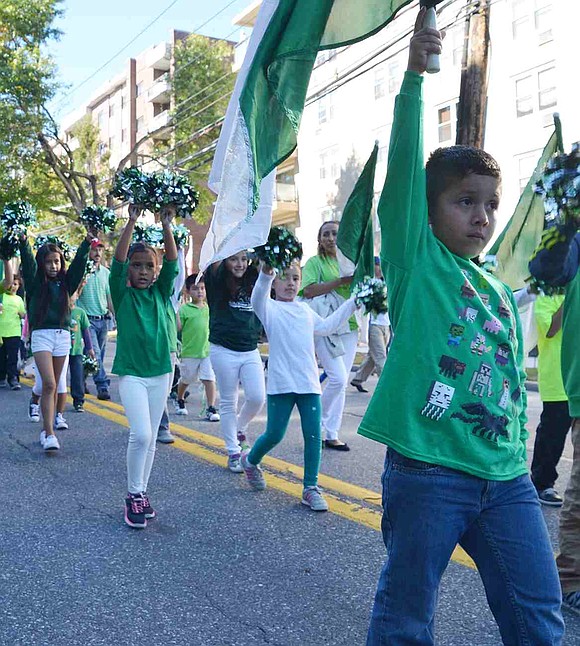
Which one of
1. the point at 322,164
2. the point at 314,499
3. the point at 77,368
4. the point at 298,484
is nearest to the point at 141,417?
the point at 314,499

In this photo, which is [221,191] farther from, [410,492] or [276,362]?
[276,362]

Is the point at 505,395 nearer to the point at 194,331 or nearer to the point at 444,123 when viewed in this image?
the point at 194,331

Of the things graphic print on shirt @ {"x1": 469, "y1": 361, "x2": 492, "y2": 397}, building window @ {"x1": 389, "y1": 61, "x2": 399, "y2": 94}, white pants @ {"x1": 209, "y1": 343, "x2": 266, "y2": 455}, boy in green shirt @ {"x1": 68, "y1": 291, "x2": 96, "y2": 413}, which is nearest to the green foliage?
building window @ {"x1": 389, "y1": 61, "x2": 399, "y2": 94}

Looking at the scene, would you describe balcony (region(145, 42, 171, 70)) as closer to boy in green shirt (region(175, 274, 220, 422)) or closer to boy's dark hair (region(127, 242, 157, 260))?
boy in green shirt (region(175, 274, 220, 422))

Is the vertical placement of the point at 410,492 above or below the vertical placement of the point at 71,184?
below

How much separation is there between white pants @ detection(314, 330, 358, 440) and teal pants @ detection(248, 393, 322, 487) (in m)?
1.94

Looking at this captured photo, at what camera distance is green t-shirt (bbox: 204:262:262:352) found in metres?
6.70

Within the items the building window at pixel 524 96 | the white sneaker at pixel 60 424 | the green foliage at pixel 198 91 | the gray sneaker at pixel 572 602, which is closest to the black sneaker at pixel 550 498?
the gray sneaker at pixel 572 602

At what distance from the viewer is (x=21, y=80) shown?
25.5 metres

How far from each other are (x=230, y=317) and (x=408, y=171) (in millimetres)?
4374

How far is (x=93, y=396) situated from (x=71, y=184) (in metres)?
18.4

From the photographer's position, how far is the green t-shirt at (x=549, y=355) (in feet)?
19.0

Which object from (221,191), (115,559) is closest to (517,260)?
(221,191)

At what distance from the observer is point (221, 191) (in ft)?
9.57
